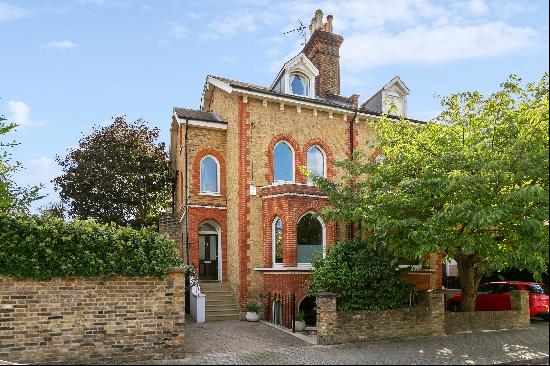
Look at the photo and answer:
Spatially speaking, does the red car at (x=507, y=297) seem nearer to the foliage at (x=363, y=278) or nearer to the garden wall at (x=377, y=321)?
the garden wall at (x=377, y=321)

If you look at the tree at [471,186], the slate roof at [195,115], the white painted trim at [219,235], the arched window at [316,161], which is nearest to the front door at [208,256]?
the white painted trim at [219,235]

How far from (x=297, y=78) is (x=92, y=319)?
13.8 m

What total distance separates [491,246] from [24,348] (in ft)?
37.0

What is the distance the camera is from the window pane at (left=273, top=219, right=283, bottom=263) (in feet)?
60.7

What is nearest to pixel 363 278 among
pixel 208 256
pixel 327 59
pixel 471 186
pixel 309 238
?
pixel 471 186

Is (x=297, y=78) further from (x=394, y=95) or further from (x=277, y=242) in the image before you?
(x=277, y=242)

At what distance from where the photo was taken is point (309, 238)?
18.7 metres

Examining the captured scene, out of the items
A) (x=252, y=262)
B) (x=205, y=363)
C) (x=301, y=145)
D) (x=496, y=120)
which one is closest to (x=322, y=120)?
(x=301, y=145)

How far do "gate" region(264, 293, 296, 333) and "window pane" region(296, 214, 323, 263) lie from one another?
1602mm

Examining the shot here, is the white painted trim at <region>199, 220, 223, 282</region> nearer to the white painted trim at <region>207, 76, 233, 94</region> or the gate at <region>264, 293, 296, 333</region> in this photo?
the gate at <region>264, 293, 296, 333</region>

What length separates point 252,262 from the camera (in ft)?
60.8

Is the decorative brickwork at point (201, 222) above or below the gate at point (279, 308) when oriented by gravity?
above

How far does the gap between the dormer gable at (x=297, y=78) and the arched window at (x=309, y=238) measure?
5491mm

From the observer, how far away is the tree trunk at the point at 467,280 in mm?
16109
